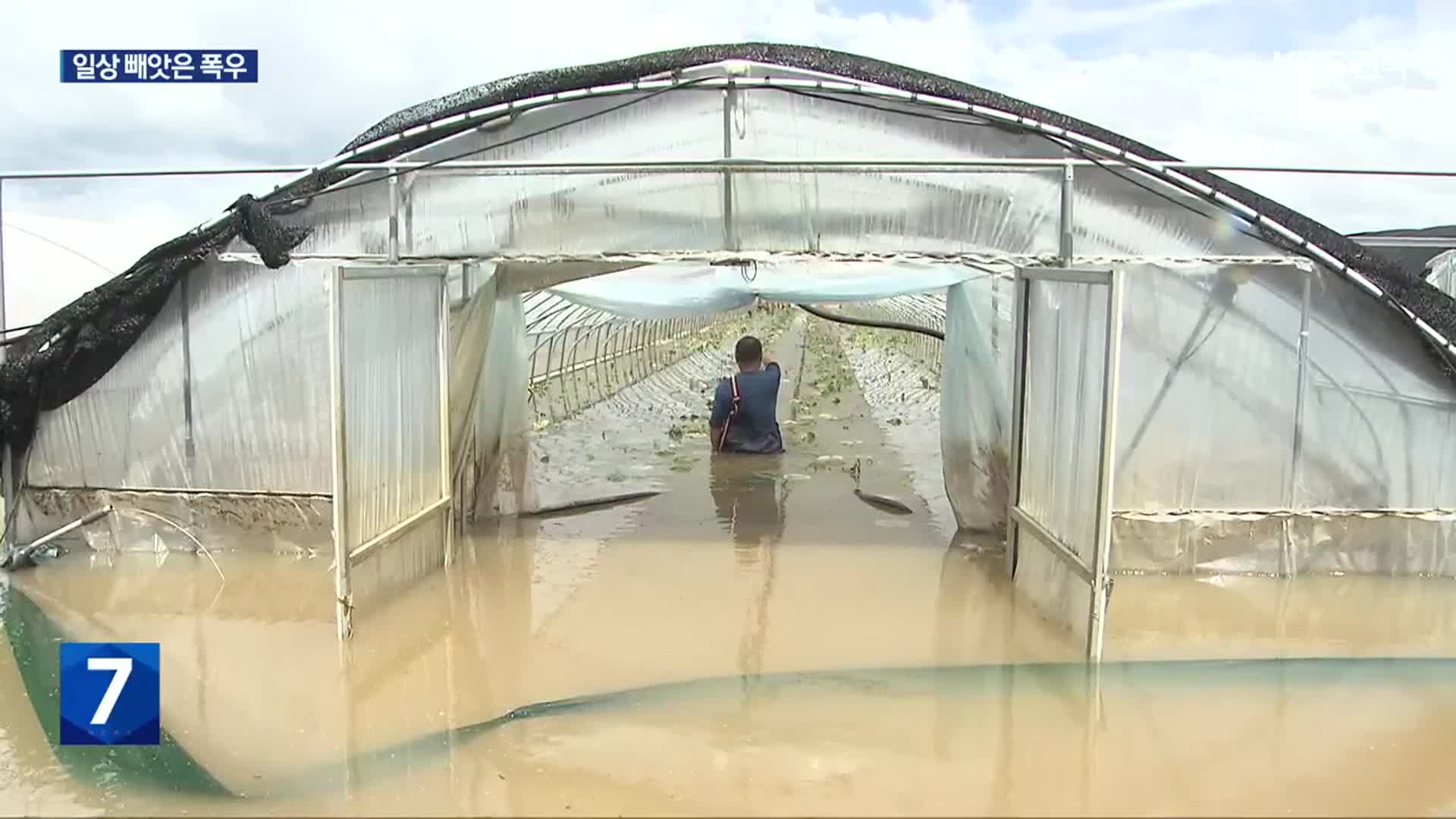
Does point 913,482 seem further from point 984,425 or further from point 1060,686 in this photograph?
point 1060,686

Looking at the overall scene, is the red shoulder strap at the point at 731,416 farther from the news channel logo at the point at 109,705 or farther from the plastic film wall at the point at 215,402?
the news channel logo at the point at 109,705

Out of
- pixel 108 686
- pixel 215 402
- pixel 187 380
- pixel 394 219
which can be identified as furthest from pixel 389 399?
pixel 108 686

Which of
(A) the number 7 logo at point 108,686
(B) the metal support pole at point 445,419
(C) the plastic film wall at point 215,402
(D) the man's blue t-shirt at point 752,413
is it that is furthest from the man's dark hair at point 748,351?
(A) the number 7 logo at point 108,686

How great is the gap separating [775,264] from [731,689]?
3372mm

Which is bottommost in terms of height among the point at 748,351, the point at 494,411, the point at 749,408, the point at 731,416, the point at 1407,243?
the point at 731,416

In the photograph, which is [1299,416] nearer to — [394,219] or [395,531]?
[395,531]

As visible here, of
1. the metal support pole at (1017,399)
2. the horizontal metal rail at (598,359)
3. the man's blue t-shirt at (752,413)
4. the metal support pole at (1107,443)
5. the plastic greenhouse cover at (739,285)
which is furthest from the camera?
the horizontal metal rail at (598,359)

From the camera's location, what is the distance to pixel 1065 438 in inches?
254

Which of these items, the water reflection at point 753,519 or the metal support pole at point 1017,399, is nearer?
the water reflection at point 753,519

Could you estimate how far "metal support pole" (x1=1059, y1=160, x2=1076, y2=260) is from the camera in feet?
23.4

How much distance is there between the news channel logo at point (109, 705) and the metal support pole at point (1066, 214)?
6.20m

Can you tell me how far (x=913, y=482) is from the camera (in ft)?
38.0

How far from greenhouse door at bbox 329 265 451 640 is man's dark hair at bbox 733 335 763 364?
4.28 meters

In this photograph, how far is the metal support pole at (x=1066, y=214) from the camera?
7.14 m
